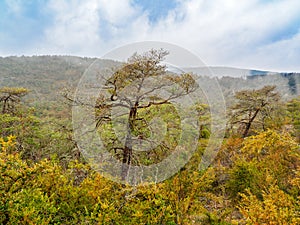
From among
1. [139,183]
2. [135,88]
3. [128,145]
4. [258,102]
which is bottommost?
[139,183]

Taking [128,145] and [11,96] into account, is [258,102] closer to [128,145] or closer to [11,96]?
[128,145]

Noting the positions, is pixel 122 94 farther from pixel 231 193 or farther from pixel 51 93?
pixel 51 93

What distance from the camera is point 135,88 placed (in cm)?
585

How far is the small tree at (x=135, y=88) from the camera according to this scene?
5.73 metres

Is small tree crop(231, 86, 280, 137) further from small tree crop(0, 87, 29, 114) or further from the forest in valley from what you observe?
small tree crop(0, 87, 29, 114)

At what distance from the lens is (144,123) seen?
6141 millimetres

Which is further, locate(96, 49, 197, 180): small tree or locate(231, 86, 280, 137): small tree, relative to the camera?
locate(231, 86, 280, 137): small tree

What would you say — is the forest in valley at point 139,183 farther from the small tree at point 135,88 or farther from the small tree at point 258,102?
the small tree at point 258,102

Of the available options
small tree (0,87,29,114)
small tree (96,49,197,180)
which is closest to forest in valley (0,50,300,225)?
small tree (96,49,197,180)

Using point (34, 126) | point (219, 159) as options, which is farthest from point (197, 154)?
point (34, 126)

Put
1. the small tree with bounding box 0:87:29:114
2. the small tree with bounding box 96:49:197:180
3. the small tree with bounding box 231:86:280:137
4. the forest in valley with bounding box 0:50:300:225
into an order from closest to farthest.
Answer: the forest in valley with bounding box 0:50:300:225, the small tree with bounding box 96:49:197:180, the small tree with bounding box 231:86:280:137, the small tree with bounding box 0:87:29:114

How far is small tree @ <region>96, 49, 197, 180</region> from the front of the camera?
18.8ft

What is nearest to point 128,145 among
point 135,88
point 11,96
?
point 135,88

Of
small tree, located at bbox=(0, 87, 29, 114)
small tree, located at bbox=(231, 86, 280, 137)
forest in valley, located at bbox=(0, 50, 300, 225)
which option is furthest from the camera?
small tree, located at bbox=(0, 87, 29, 114)
